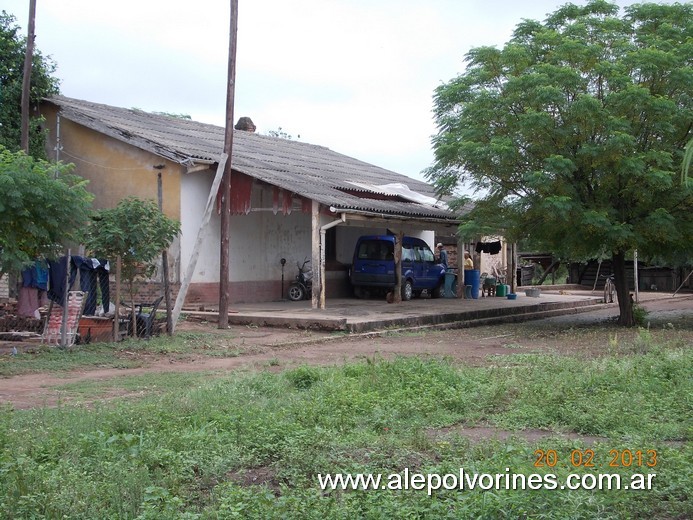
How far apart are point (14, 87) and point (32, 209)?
458 inches

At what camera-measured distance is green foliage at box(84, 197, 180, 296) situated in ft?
44.3

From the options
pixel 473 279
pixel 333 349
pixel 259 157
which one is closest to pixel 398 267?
pixel 473 279

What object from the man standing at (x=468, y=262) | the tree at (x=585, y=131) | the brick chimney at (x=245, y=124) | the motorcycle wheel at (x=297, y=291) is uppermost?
the brick chimney at (x=245, y=124)

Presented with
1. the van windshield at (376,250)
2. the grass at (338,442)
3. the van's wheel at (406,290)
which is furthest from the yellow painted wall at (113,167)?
the grass at (338,442)

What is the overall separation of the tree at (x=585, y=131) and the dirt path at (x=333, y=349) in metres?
2.43

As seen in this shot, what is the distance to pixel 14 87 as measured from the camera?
837 inches

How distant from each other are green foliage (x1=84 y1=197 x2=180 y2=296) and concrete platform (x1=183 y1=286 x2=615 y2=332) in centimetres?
446

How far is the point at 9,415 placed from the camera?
24.0 ft

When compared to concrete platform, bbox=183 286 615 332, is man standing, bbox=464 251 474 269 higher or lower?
higher

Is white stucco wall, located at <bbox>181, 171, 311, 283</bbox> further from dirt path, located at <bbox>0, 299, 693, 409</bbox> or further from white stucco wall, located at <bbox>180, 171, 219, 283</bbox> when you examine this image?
dirt path, located at <bbox>0, 299, 693, 409</bbox>

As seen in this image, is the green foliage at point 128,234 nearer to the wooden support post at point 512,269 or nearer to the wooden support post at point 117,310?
the wooden support post at point 117,310

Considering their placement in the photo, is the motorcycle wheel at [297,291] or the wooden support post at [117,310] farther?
the motorcycle wheel at [297,291]

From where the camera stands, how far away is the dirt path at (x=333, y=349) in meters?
10.3

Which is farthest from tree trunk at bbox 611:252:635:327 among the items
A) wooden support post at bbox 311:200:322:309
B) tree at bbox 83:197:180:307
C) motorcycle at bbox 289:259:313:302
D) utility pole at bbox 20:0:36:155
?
utility pole at bbox 20:0:36:155
